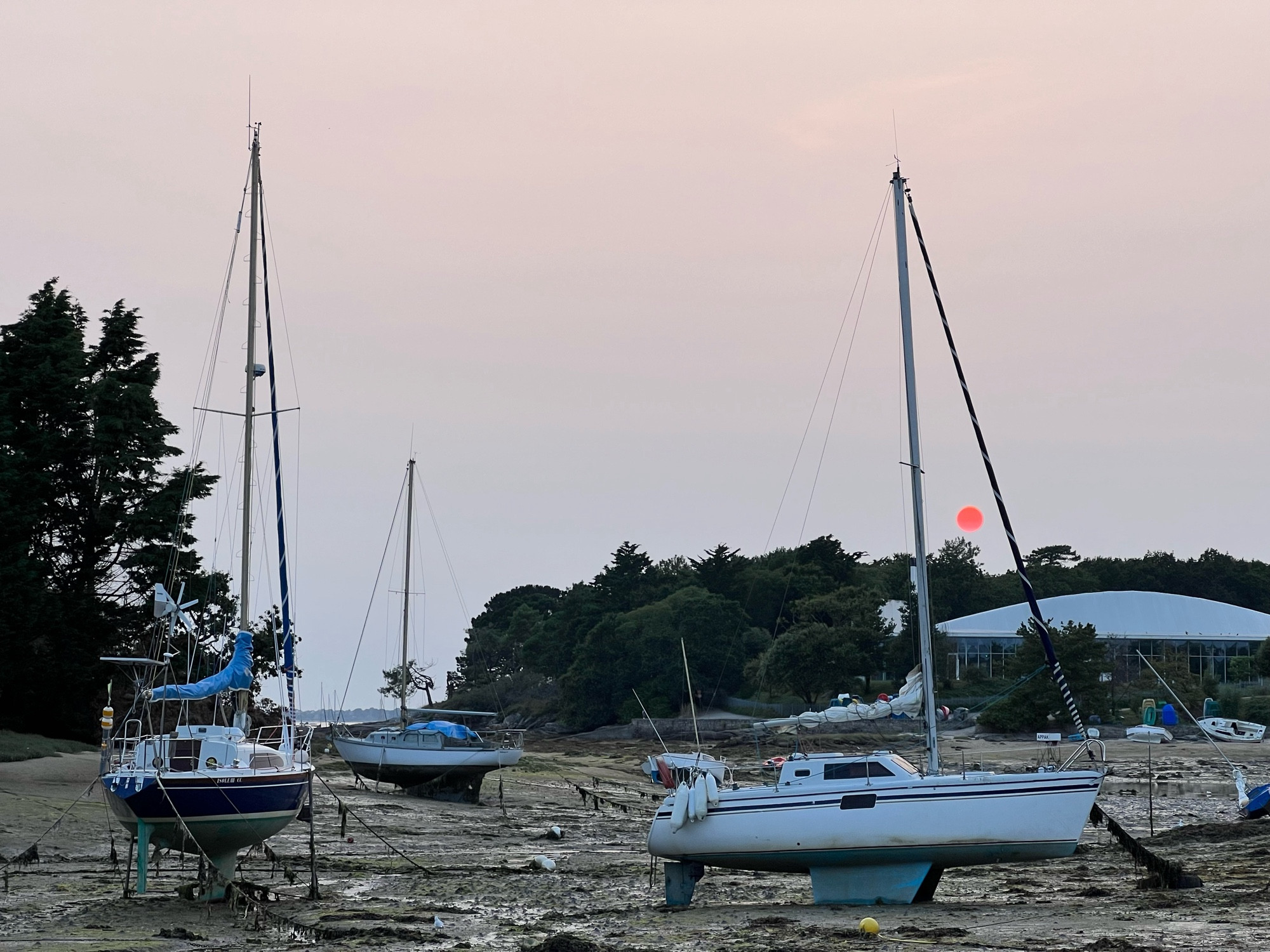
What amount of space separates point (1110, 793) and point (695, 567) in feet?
234

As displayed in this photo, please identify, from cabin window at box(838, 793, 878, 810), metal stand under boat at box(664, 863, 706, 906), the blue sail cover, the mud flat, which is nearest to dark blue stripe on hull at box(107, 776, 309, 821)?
the mud flat

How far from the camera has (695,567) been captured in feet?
382

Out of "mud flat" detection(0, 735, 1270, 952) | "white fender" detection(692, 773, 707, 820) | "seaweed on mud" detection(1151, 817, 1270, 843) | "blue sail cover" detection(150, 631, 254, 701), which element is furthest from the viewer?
"seaweed on mud" detection(1151, 817, 1270, 843)

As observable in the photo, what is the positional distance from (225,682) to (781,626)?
77.6 metres

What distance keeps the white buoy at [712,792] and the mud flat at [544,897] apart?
1.68 metres

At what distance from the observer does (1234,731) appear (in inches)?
2707

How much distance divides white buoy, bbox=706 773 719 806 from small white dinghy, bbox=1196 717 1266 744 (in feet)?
174

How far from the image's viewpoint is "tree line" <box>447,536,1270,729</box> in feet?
274

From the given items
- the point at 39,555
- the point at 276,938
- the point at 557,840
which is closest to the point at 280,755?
the point at 276,938

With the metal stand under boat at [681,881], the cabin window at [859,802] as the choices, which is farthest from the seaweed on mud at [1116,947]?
the metal stand under boat at [681,881]

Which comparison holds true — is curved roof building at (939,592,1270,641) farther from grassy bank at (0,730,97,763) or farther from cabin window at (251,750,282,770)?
cabin window at (251,750,282,770)

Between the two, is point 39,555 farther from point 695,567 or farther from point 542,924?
point 695,567

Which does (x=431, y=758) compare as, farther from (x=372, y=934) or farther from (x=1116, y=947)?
(x=1116, y=947)

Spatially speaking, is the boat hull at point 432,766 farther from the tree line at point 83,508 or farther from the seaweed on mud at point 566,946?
the seaweed on mud at point 566,946
